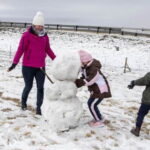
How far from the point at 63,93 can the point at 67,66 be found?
0.48 meters

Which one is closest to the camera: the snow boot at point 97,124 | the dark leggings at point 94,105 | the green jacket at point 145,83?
the green jacket at point 145,83

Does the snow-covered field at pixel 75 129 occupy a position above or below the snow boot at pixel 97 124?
below

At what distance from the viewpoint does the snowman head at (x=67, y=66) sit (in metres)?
5.73

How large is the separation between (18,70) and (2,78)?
84.6 inches

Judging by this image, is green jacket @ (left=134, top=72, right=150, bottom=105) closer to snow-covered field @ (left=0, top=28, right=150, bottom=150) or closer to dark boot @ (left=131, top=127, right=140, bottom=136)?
dark boot @ (left=131, top=127, right=140, bottom=136)

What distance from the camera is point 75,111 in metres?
5.89

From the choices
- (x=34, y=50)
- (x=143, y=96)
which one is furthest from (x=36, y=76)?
(x=143, y=96)

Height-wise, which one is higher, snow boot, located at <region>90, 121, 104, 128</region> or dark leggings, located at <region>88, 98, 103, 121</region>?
dark leggings, located at <region>88, 98, 103, 121</region>

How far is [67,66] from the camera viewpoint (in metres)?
5.72

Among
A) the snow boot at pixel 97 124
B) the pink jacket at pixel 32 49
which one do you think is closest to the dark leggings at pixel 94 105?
the snow boot at pixel 97 124

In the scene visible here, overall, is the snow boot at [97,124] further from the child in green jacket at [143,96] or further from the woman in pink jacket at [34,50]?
the woman in pink jacket at [34,50]

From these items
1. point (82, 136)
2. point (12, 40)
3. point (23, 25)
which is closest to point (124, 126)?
point (82, 136)

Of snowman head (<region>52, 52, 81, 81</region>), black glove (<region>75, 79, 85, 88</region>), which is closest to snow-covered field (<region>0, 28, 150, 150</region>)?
snowman head (<region>52, 52, 81, 81</region>)

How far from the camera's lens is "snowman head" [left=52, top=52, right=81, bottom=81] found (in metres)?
5.73
